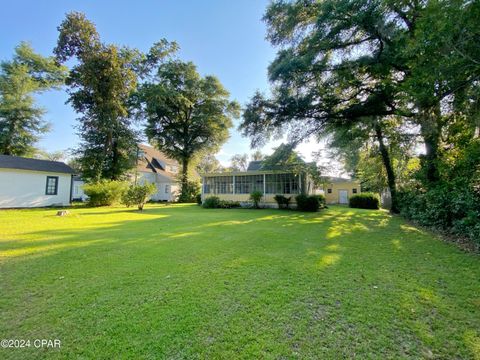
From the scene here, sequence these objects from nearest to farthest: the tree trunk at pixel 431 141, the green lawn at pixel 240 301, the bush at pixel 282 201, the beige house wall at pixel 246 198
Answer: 1. the green lawn at pixel 240 301
2. the tree trunk at pixel 431 141
3. the bush at pixel 282 201
4. the beige house wall at pixel 246 198

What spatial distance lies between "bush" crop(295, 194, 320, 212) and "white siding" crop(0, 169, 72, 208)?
1848 cm

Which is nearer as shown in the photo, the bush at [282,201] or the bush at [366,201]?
the bush at [282,201]

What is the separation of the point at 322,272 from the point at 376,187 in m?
16.3

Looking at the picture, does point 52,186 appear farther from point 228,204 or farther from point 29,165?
point 228,204

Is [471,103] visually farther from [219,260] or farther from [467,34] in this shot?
[219,260]

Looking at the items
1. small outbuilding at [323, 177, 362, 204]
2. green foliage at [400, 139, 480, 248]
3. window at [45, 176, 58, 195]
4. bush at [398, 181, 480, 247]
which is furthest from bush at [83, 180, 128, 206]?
small outbuilding at [323, 177, 362, 204]

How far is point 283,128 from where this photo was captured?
1343 cm

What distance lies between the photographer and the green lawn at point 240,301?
2.23 metres

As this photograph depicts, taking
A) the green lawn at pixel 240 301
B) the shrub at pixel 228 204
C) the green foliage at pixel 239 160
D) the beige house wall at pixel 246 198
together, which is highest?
the green foliage at pixel 239 160

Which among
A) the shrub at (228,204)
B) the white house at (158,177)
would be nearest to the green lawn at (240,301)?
the shrub at (228,204)

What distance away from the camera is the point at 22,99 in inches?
941

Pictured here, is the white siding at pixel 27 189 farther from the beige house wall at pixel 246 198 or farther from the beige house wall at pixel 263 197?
the beige house wall at pixel 246 198

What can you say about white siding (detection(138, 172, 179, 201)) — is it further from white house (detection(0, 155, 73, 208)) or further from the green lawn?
the green lawn

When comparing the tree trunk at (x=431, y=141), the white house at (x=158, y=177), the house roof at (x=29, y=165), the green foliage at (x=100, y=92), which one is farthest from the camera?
the white house at (x=158, y=177)
